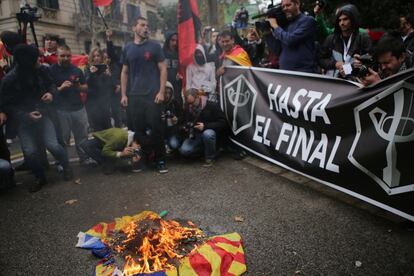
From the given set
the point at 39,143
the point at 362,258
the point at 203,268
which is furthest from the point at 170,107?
the point at 362,258

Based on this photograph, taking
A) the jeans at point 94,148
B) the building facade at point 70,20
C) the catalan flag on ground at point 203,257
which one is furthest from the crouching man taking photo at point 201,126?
the building facade at point 70,20

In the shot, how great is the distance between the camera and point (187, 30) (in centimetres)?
603

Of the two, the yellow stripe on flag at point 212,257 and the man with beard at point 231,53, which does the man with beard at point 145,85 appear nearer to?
the man with beard at point 231,53

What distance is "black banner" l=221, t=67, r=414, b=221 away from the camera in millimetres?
3145

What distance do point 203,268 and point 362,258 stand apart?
4.30 feet

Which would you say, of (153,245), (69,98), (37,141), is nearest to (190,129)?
(69,98)

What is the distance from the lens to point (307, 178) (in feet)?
15.1

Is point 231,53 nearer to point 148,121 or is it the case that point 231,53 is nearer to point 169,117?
point 169,117

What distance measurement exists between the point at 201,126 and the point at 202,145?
1.08 ft

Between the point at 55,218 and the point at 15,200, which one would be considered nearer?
the point at 55,218

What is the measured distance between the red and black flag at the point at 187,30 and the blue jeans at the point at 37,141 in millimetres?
2518

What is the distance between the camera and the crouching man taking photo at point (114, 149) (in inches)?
209

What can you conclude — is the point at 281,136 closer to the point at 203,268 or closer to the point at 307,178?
the point at 307,178

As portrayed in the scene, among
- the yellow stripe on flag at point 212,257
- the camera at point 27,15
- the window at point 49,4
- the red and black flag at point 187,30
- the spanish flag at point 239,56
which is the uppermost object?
the window at point 49,4
